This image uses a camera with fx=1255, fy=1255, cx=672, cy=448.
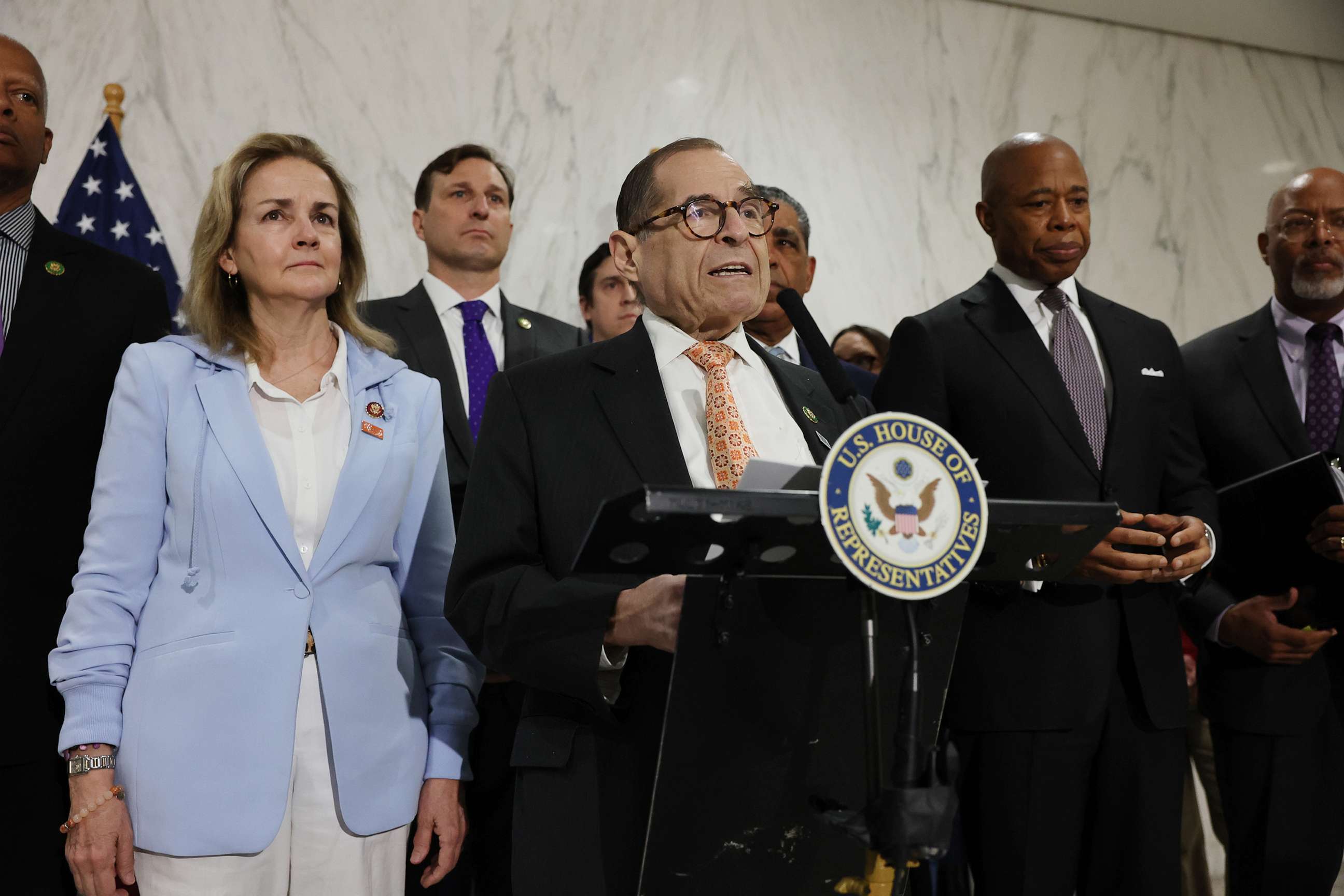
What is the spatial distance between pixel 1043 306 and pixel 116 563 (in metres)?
1.92

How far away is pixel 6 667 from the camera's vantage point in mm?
2156

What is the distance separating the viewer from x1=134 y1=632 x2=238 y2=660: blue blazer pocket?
1.91 m

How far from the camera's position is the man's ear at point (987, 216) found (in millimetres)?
2904

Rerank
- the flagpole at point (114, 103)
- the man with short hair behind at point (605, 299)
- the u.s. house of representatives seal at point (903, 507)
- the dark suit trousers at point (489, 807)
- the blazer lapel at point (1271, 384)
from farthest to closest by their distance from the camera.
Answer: the flagpole at point (114, 103) → the man with short hair behind at point (605, 299) → the blazer lapel at point (1271, 384) → the dark suit trousers at point (489, 807) → the u.s. house of representatives seal at point (903, 507)

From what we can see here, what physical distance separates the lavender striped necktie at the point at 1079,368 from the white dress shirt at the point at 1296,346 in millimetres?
801

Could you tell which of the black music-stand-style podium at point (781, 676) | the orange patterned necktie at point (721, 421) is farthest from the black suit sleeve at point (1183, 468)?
the black music-stand-style podium at point (781, 676)

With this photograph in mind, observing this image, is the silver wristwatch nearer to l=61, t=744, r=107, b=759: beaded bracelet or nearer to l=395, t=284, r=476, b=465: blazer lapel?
l=61, t=744, r=107, b=759: beaded bracelet

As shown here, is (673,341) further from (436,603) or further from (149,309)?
(149,309)

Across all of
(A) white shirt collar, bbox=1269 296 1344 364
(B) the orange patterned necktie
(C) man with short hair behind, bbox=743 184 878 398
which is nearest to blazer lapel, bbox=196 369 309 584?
(B) the orange patterned necktie

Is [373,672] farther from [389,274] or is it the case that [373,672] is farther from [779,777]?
[389,274]

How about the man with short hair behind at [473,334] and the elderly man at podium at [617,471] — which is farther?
the man with short hair behind at [473,334]

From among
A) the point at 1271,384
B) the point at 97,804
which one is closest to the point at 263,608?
the point at 97,804

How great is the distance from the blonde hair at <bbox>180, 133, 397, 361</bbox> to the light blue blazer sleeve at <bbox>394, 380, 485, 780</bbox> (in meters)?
0.25

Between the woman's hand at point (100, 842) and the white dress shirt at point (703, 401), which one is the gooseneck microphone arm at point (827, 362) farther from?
the woman's hand at point (100, 842)
